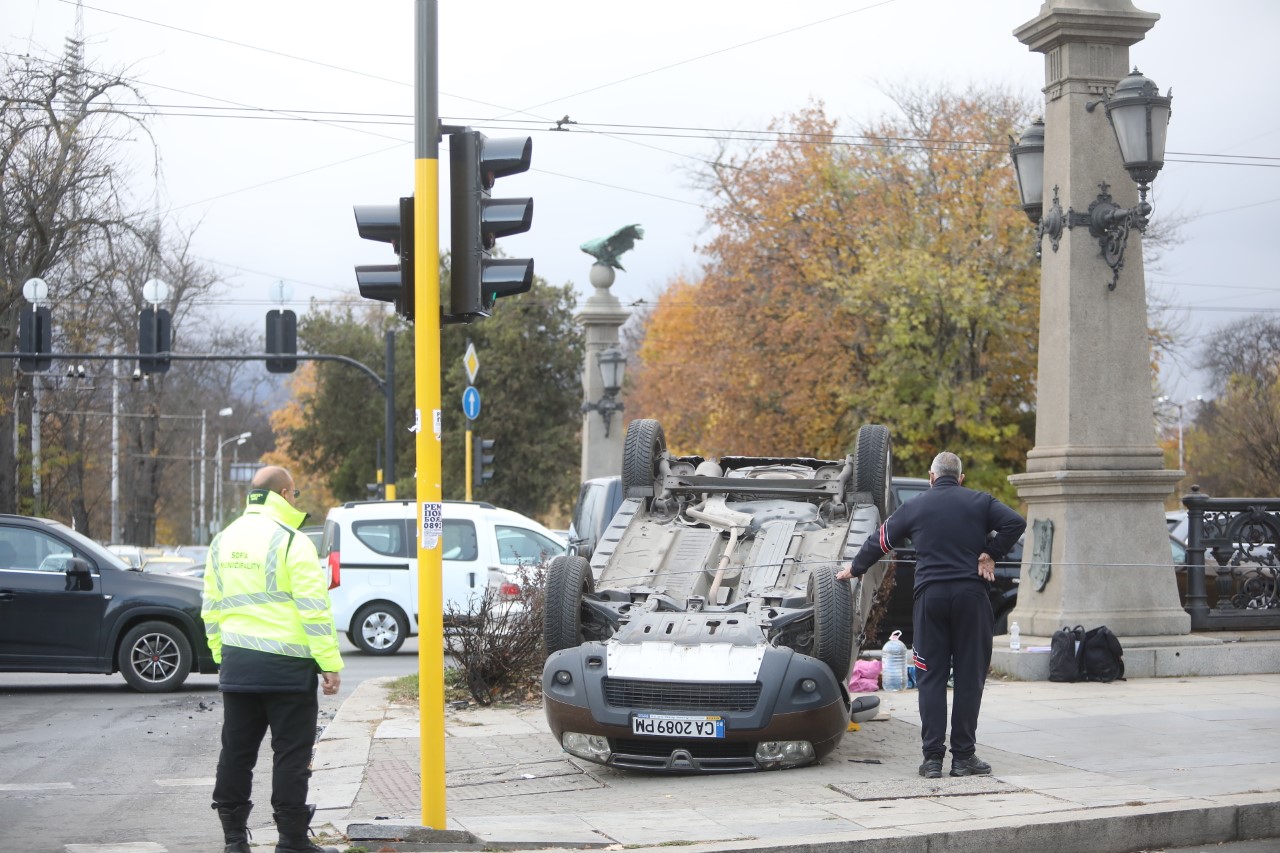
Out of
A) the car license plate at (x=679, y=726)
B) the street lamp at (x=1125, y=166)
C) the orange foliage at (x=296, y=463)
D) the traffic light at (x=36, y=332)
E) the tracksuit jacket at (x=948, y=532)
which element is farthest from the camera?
the orange foliage at (x=296, y=463)

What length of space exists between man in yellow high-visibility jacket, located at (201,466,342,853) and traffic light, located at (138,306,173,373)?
19373 millimetres

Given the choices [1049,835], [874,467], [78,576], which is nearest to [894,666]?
[874,467]

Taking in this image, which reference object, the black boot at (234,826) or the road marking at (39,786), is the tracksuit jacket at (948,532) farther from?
the road marking at (39,786)

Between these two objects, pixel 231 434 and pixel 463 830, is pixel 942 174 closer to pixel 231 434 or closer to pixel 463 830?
pixel 463 830

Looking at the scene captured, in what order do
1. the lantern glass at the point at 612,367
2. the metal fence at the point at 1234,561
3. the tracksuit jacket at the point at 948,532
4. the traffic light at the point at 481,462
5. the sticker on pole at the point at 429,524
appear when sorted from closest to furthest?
the sticker on pole at the point at 429,524
the tracksuit jacket at the point at 948,532
the metal fence at the point at 1234,561
the lantern glass at the point at 612,367
the traffic light at the point at 481,462

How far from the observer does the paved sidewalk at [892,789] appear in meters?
6.80

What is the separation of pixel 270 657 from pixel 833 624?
350cm

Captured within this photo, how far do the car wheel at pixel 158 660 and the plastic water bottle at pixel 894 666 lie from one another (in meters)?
6.68

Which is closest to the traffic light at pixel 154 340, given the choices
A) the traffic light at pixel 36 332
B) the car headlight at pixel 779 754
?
the traffic light at pixel 36 332

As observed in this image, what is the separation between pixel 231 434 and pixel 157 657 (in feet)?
267

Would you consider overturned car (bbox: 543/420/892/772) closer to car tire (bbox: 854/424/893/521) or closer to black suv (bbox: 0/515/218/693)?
car tire (bbox: 854/424/893/521)

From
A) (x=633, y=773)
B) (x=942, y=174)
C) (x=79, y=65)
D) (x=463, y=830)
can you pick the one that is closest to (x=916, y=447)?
(x=942, y=174)

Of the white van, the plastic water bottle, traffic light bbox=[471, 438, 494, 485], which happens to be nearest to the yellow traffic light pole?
the plastic water bottle

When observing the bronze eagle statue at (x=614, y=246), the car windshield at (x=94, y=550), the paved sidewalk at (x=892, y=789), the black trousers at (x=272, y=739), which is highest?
the bronze eagle statue at (x=614, y=246)
